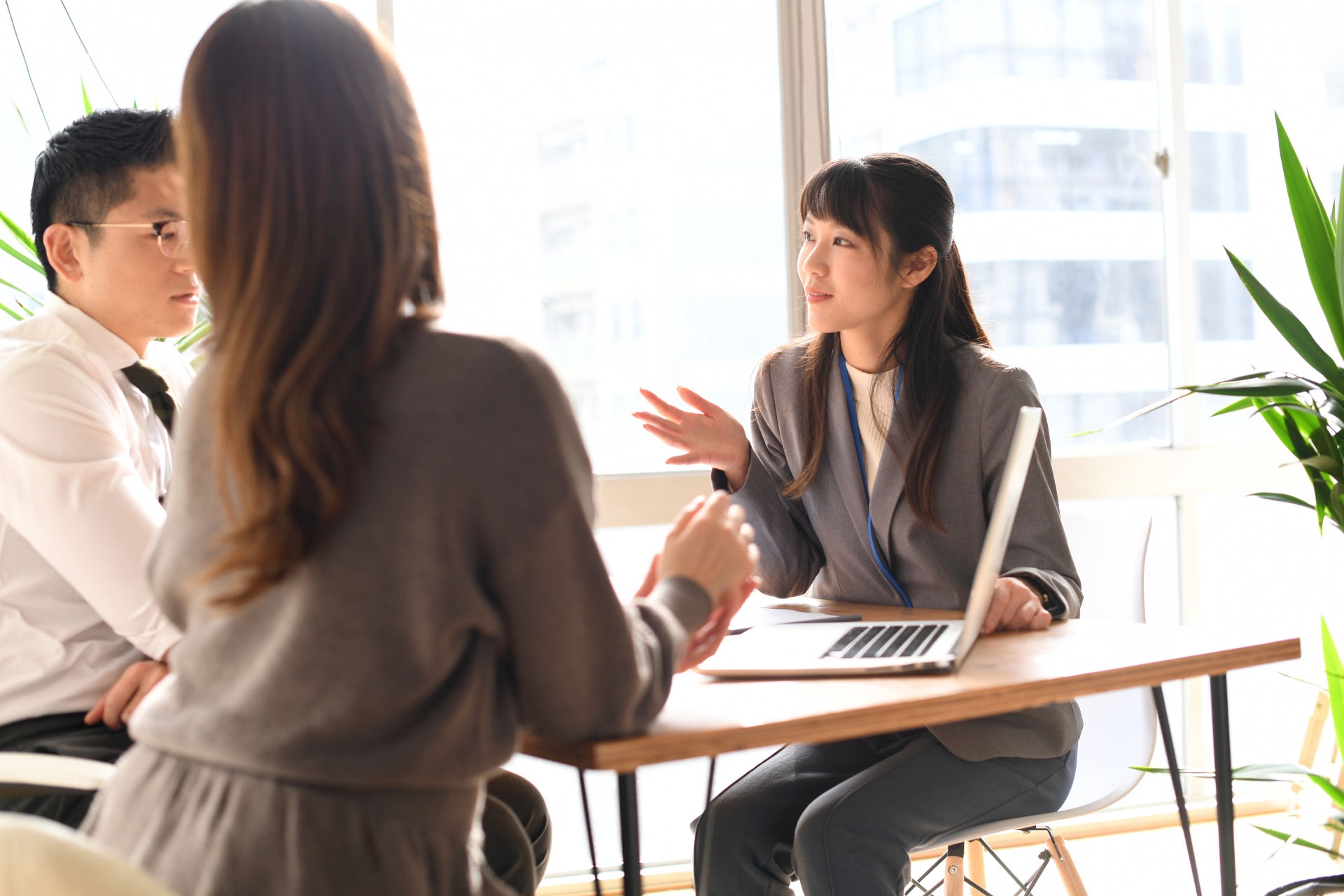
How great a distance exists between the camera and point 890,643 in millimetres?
1406

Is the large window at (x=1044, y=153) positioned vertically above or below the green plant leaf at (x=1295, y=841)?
above

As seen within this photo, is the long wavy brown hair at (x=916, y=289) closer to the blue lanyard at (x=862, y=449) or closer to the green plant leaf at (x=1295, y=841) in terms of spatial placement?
the blue lanyard at (x=862, y=449)

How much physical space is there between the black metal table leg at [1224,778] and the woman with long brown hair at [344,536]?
843 millimetres

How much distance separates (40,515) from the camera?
1.46m

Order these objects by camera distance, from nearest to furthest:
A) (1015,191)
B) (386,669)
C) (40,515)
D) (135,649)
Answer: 1. (386,669)
2. (40,515)
3. (135,649)
4. (1015,191)

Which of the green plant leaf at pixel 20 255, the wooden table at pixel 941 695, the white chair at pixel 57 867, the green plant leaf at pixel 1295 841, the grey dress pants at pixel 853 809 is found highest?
A: the green plant leaf at pixel 20 255

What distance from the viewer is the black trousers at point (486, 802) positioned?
1296 millimetres

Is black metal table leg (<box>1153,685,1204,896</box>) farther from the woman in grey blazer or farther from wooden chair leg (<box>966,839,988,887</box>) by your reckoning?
wooden chair leg (<box>966,839,988,887</box>)

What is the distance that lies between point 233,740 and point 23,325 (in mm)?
1043

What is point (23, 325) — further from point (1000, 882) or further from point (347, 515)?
point (1000, 882)

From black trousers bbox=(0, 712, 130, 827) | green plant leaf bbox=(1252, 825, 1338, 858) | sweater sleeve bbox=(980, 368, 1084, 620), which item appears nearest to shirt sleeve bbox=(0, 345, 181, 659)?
black trousers bbox=(0, 712, 130, 827)

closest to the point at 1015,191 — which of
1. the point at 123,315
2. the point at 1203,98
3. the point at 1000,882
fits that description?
the point at 1203,98

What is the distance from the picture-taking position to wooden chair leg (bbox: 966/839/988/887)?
7.09 ft

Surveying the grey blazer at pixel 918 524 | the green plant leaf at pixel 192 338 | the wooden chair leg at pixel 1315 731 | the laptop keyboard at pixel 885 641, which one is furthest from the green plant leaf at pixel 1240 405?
the green plant leaf at pixel 192 338
